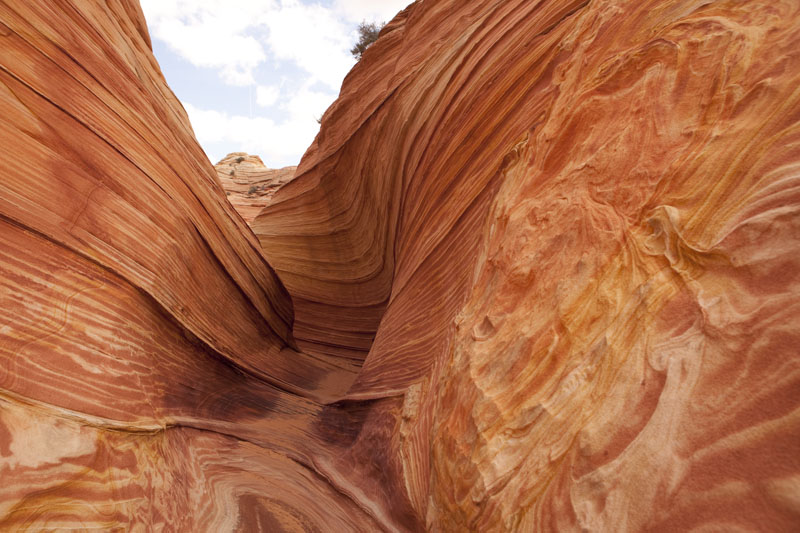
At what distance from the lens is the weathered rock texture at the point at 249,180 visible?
9.33 m

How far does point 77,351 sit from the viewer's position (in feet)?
6.08

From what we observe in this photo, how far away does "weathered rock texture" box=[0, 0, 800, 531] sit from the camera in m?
1.03

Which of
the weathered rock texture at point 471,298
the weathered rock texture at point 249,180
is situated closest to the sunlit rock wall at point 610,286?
the weathered rock texture at point 471,298

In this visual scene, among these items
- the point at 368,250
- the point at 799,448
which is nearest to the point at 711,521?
the point at 799,448

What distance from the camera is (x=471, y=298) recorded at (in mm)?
1998

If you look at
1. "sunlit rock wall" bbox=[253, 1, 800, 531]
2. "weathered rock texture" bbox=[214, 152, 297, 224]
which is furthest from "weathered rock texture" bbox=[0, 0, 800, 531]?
"weathered rock texture" bbox=[214, 152, 297, 224]

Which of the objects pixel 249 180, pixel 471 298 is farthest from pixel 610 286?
pixel 249 180

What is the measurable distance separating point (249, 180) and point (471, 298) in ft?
33.0

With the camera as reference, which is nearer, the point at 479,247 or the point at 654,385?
the point at 654,385

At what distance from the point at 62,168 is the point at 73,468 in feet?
4.44

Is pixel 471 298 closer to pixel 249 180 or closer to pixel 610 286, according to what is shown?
pixel 610 286

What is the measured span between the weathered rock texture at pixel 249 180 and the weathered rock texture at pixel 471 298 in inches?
233

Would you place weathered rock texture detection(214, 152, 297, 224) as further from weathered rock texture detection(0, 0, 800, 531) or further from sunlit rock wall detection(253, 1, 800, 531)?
sunlit rock wall detection(253, 1, 800, 531)

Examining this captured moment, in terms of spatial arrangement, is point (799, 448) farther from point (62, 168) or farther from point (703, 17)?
point (62, 168)
